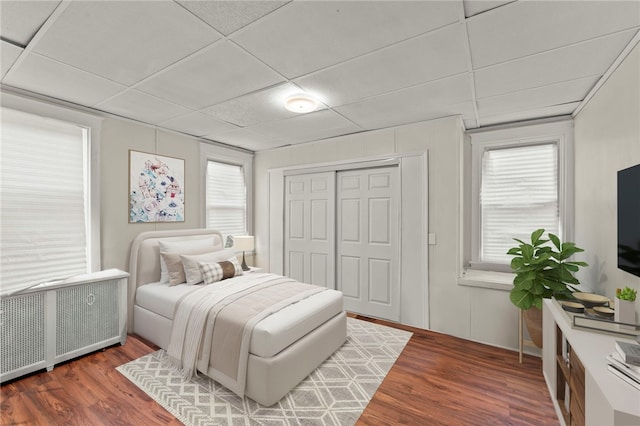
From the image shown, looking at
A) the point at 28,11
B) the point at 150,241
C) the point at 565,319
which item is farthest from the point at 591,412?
the point at 150,241

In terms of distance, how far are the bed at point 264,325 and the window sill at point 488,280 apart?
1.45 metres

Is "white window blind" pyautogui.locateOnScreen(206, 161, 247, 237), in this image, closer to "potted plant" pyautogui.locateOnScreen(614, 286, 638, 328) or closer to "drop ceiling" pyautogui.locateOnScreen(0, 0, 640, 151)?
"drop ceiling" pyautogui.locateOnScreen(0, 0, 640, 151)

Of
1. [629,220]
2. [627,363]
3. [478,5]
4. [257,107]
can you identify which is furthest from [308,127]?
[627,363]

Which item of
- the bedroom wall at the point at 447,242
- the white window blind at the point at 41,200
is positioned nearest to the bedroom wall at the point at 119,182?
the white window blind at the point at 41,200

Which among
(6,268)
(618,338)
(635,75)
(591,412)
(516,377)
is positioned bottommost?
(516,377)

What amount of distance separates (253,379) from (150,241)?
88.0 inches

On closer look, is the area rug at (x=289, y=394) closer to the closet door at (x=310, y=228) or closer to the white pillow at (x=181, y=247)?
the white pillow at (x=181, y=247)

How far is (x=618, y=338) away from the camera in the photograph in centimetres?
160

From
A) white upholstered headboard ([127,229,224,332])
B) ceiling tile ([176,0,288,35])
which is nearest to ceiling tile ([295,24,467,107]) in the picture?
ceiling tile ([176,0,288,35])

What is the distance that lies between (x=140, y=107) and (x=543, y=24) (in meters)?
3.44

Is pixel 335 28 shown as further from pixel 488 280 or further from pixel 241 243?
pixel 241 243

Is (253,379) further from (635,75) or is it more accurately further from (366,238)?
(635,75)

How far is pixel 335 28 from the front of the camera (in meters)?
1.63

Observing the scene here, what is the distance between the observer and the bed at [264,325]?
202cm
